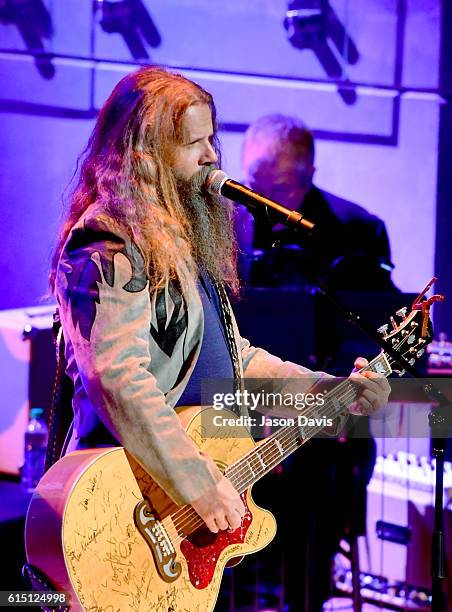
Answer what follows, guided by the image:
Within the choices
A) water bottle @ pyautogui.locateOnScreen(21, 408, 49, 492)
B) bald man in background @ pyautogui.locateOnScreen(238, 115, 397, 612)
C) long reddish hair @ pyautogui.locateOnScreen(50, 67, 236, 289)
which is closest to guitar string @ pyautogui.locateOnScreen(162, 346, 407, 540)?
long reddish hair @ pyautogui.locateOnScreen(50, 67, 236, 289)

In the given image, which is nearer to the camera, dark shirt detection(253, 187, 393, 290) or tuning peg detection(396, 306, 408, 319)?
tuning peg detection(396, 306, 408, 319)

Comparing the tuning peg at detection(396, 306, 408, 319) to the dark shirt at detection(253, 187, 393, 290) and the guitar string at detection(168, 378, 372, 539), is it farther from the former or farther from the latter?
the dark shirt at detection(253, 187, 393, 290)

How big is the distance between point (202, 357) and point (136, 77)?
755 mm

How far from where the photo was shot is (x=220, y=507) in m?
2.16

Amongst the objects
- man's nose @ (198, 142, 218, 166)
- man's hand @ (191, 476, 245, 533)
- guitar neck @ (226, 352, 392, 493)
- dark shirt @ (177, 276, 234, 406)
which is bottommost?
man's hand @ (191, 476, 245, 533)

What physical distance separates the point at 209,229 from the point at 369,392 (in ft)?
2.17

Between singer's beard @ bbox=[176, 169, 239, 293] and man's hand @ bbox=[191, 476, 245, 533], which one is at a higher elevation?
singer's beard @ bbox=[176, 169, 239, 293]

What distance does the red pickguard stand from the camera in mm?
2230

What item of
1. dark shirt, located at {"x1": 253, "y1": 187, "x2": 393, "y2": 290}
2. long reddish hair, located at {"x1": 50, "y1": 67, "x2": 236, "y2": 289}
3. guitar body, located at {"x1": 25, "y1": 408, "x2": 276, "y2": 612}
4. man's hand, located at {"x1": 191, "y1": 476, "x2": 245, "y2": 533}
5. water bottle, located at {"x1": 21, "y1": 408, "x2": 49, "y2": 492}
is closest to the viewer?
guitar body, located at {"x1": 25, "y1": 408, "x2": 276, "y2": 612}

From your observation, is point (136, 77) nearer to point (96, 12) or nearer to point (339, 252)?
point (96, 12)

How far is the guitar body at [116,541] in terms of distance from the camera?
6.72 feet

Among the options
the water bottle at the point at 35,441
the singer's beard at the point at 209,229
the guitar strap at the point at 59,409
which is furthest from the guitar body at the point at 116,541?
the water bottle at the point at 35,441

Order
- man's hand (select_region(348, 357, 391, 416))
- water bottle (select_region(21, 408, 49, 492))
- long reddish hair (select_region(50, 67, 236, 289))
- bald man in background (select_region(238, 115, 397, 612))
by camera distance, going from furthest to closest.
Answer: bald man in background (select_region(238, 115, 397, 612)) < water bottle (select_region(21, 408, 49, 492)) < man's hand (select_region(348, 357, 391, 416)) < long reddish hair (select_region(50, 67, 236, 289))

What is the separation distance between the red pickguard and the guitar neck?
0.13 metres
